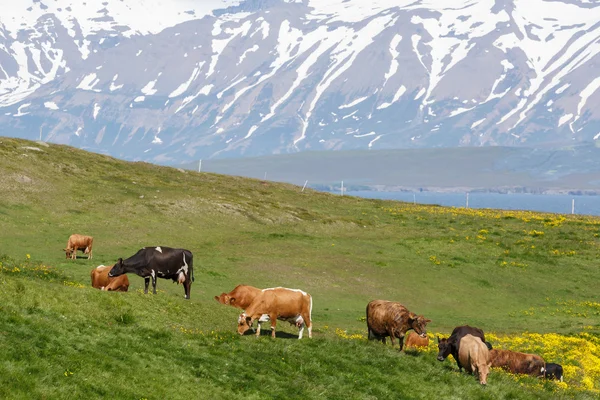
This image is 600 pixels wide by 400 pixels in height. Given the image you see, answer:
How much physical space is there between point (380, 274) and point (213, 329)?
3260 centimetres

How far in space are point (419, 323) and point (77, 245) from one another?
3214 centimetres

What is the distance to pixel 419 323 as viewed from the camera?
3306 centimetres

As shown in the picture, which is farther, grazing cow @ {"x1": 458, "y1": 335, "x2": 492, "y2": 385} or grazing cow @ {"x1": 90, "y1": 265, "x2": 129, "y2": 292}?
grazing cow @ {"x1": 90, "y1": 265, "x2": 129, "y2": 292}

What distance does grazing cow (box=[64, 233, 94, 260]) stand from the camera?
55906mm

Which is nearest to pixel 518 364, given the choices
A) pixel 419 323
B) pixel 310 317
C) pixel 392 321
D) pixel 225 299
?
pixel 419 323

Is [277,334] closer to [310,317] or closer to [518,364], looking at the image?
[310,317]

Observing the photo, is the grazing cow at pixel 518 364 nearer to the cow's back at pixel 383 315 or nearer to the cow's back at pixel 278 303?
the cow's back at pixel 383 315

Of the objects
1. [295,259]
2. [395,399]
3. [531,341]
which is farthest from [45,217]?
[395,399]

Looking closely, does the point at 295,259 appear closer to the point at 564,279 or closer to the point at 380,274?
the point at 380,274

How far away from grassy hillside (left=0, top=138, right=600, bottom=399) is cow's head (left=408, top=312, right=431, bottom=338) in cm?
115

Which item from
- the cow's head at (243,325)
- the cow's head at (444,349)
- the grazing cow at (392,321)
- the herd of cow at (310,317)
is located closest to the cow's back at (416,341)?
the herd of cow at (310,317)

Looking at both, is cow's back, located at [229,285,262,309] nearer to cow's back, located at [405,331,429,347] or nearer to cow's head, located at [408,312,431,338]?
cow's head, located at [408,312,431,338]

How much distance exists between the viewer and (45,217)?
230 feet

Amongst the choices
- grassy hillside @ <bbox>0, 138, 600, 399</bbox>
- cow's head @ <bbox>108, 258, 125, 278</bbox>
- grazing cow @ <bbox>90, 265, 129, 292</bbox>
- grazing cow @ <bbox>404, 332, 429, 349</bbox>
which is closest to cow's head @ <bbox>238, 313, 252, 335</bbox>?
grassy hillside @ <bbox>0, 138, 600, 399</bbox>
